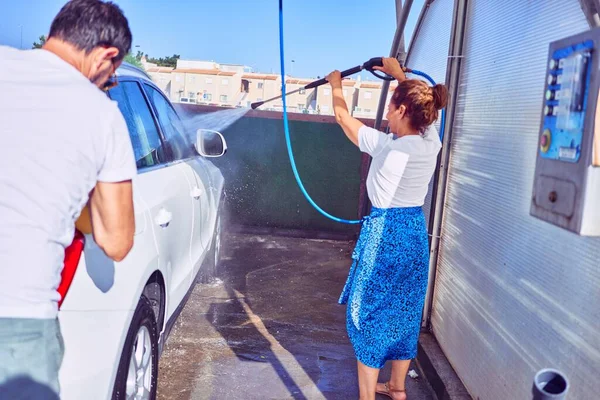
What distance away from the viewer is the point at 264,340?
4301 millimetres

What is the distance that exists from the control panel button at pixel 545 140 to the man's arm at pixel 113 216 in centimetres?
111

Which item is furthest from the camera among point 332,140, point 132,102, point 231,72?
point 231,72

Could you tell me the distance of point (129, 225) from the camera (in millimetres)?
1709

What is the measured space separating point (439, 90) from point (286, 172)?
4991mm

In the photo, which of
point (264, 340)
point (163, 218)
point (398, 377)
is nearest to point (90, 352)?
point (163, 218)

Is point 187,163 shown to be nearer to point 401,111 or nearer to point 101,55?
point 401,111

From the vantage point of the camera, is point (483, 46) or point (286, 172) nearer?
point (483, 46)

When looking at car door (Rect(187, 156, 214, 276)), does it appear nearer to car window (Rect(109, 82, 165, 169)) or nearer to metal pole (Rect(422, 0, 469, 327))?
car window (Rect(109, 82, 165, 169))

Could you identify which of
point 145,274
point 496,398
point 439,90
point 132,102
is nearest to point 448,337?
point 496,398

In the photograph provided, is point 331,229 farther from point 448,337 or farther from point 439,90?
point 439,90

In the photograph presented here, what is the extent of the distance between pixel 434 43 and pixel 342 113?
1.90 m

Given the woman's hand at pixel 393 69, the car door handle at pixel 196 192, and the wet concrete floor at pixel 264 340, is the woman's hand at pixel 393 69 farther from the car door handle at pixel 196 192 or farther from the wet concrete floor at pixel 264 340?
the wet concrete floor at pixel 264 340

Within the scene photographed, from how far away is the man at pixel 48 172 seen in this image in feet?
4.92

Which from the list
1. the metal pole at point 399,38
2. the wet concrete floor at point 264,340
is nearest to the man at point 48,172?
the wet concrete floor at point 264,340
